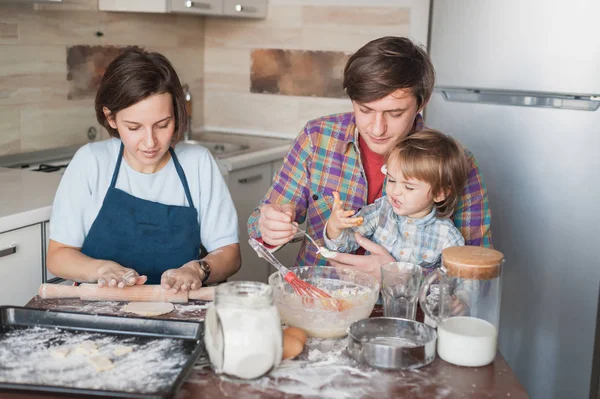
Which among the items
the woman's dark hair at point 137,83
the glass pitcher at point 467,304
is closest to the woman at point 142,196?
the woman's dark hair at point 137,83

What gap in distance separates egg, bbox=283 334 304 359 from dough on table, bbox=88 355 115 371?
28cm

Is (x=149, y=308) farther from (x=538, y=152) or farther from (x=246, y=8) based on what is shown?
(x=246, y=8)

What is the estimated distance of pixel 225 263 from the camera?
190cm

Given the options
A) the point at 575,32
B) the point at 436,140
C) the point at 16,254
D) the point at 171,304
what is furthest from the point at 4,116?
the point at 575,32

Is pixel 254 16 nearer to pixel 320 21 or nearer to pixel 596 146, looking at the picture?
pixel 320 21

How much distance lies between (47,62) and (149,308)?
1.77 metres

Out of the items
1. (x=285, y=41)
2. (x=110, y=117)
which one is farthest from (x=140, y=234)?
(x=285, y=41)

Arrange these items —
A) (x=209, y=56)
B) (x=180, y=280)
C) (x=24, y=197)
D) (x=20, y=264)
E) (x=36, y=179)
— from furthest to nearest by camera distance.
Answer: (x=209, y=56) → (x=36, y=179) → (x=24, y=197) → (x=20, y=264) → (x=180, y=280)

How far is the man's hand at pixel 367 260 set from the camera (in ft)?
5.41

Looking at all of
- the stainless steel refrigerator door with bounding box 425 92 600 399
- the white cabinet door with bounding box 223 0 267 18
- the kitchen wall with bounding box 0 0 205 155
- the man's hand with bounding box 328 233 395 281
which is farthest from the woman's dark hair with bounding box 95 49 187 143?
the white cabinet door with bounding box 223 0 267 18

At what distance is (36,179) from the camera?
2.38m

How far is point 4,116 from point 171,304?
5.08 ft

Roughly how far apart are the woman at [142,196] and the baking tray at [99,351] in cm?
34

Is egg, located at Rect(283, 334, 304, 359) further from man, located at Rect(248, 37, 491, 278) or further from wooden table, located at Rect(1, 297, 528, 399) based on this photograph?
man, located at Rect(248, 37, 491, 278)
